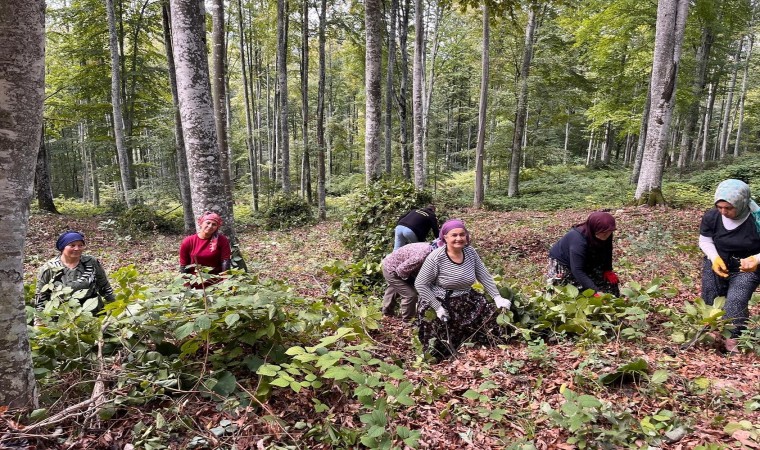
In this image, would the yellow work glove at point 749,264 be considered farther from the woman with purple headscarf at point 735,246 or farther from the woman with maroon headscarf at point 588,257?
the woman with maroon headscarf at point 588,257

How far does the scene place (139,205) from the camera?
Answer: 1438 centimetres

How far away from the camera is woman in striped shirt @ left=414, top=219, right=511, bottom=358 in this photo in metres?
4.27

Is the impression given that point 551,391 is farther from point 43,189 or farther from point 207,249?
point 43,189

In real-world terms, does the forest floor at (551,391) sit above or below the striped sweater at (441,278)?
below

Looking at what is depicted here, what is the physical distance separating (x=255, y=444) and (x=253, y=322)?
833mm

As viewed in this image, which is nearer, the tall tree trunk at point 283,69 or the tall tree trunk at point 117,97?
the tall tree trunk at point 117,97

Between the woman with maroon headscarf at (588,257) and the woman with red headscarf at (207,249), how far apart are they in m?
3.99

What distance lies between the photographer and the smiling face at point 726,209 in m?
3.85

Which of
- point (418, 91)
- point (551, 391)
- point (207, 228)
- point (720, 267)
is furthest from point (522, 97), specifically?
point (551, 391)

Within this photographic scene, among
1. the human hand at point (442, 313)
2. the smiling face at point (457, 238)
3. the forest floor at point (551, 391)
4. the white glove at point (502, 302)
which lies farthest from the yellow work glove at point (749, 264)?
the human hand at point (442, 313)

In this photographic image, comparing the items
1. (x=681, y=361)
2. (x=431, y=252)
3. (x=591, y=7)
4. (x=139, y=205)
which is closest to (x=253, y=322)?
(x=431, y=252)

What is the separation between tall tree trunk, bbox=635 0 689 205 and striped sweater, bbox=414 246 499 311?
873 cm

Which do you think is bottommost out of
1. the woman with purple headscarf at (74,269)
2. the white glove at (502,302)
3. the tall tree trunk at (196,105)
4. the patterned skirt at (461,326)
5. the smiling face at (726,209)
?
the patterned skirt at (461,326)

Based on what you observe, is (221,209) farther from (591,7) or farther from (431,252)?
(591,7)
